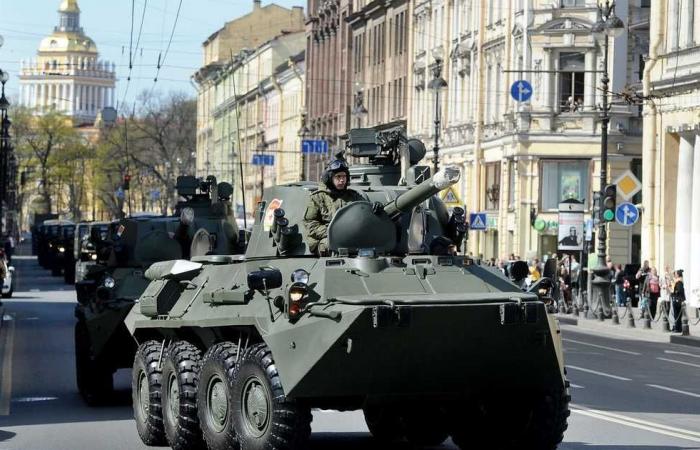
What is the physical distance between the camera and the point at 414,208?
1398 centimetres

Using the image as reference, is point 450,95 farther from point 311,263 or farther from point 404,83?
point 311,263

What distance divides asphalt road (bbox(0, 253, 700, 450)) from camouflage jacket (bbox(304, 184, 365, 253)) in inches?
85.3

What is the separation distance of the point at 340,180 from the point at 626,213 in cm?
2614

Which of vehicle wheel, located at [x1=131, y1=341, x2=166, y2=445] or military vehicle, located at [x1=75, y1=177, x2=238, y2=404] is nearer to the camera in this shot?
vehicle wheel, located at [x1=131, y1=341, x2=166, y2=445]

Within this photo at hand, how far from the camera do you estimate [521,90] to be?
180 ft

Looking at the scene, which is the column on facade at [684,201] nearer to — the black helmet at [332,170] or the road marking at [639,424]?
the road marking at [639,424]

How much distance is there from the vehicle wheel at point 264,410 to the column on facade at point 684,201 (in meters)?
35.9

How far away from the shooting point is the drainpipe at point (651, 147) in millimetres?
49656

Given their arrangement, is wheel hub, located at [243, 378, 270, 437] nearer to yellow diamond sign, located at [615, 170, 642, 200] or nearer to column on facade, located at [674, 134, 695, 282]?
yellow diamond sign, located at [615, 170, 642, 200]

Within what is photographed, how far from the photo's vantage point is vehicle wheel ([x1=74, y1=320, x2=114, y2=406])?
19.4 meters

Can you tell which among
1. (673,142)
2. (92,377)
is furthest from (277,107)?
(92,377)

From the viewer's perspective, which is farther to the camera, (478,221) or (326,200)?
(478,221)

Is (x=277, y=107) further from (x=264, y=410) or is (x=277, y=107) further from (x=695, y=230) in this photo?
(x=264, y=410)

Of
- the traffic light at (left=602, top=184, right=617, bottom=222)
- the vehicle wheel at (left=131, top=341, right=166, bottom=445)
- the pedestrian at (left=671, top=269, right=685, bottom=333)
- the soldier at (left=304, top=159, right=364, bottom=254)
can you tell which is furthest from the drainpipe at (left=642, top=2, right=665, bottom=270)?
the soldier at (left=304, top=159, right=364, bottom=254)
